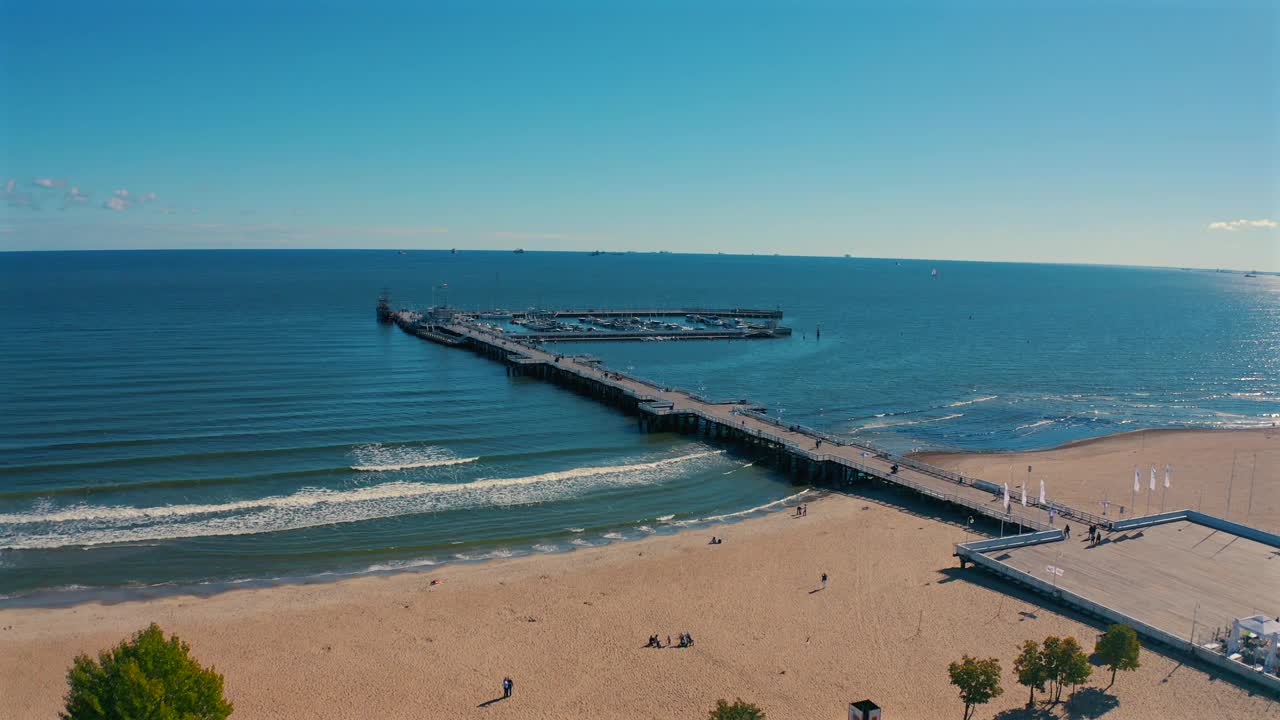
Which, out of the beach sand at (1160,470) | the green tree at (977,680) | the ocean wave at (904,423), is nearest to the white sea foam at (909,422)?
the ocean wave at (904,423)

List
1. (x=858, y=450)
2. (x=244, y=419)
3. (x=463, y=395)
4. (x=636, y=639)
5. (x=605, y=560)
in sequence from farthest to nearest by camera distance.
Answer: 1. (x=463, y=395)
2. (x=244, y=419)
3. (x=858, y=450)
4. (x=605, y=560)
5. (x=636, y=639)

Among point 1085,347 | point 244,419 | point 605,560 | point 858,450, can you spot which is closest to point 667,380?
point 858,450

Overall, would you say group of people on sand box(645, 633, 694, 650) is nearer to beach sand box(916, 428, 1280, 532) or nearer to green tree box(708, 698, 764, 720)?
green tree box(708, 698, 764, 720)

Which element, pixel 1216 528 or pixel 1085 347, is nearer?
pixel 1216 528

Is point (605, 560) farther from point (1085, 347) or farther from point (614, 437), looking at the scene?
point (1085, 347)

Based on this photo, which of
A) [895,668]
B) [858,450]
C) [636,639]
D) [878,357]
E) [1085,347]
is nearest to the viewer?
[895,668]

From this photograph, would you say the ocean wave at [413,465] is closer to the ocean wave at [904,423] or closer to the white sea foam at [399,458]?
the white sea foam at [399,458]
